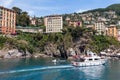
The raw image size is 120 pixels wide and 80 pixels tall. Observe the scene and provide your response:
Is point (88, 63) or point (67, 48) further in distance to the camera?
point (67, 48)

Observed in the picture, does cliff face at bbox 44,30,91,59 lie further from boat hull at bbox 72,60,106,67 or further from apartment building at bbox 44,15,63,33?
boat hull at bbox 72,60,106,67

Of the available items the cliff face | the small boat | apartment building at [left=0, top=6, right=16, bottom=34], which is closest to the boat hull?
the small boat

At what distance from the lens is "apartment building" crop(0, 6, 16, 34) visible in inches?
4621

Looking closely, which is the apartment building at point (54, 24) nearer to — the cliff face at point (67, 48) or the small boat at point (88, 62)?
the cliff face at point (67, 48)

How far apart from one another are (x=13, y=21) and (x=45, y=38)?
14.6 metres

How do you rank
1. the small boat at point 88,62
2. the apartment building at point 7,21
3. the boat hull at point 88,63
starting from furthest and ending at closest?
the apartment building at point 7,21 → the small boat at point 88,62 → the boat hull at point 88,63

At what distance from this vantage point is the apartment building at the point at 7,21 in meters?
117

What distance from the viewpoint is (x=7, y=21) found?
4734 inches

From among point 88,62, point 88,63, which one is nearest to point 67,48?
point 88,62

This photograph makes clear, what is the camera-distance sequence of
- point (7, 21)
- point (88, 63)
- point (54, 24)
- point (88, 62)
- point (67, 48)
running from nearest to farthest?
1. point (88, 63)
2. point (88, 62)
3. point (67, 48)
4. point (7, 21)
5. point (54, 24)

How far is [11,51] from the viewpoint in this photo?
110125 mm

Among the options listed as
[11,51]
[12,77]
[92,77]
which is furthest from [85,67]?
[11,51]

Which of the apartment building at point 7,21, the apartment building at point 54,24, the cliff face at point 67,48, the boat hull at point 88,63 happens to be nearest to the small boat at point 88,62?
the boat hull at point 88,63

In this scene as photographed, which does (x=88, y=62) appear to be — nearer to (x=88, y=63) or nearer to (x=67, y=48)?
(x=88, y=63)
